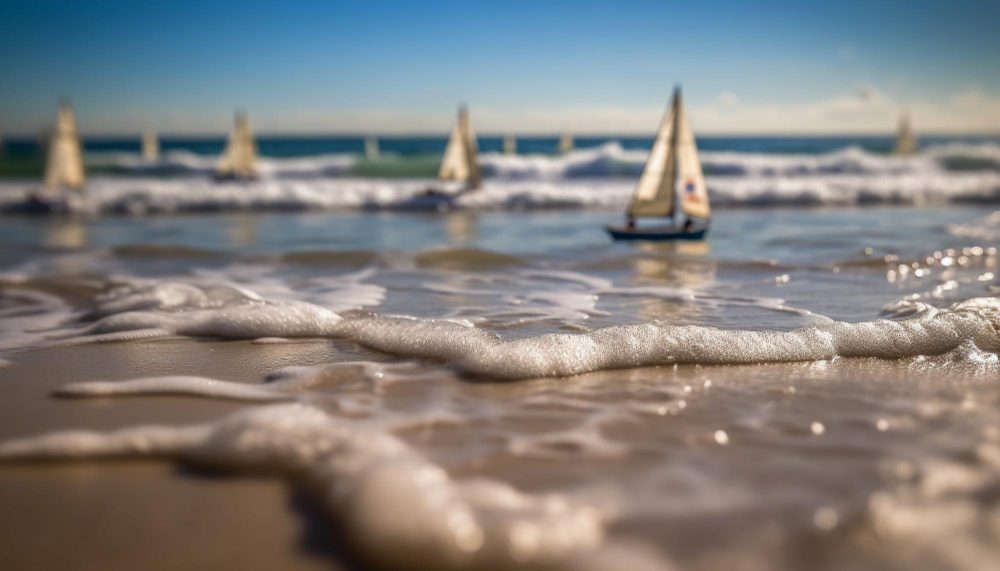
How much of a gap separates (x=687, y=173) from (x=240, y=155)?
2145cm

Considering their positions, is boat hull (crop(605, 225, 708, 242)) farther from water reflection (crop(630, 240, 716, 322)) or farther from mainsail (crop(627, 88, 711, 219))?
mainsail (crop(627, 88, 711, 219))

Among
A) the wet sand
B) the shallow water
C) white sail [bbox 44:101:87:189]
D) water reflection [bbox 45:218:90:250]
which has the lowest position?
the wet sand

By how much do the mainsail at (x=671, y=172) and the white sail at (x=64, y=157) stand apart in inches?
652

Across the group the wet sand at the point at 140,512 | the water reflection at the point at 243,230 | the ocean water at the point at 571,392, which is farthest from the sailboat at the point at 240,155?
→ the wet sand at the point at 140,512

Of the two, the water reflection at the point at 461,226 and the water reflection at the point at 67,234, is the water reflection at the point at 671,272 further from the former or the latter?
the water reflection at the point at 67,234

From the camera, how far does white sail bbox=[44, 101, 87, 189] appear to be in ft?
63.3

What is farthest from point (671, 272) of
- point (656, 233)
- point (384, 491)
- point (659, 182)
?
point (384, 491)

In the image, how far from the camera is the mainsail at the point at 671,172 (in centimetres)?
1052

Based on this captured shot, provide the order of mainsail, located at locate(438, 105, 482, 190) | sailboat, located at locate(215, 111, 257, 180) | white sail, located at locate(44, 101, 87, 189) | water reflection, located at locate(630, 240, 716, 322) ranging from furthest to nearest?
sailboat, located at locate(215, 111, 257, 180), mainsail, located at locate(438, 105, 482, 190), white sail, located at locate(44, 101, 87, 189), water reflection, located at locate(630, 240, 716, 322)

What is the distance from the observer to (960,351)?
3832mm

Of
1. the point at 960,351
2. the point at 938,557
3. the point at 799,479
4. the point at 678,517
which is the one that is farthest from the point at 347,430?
the point at 960,351

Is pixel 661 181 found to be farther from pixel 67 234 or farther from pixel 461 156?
pixel 461 156

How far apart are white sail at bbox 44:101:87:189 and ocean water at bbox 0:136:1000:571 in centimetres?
1314

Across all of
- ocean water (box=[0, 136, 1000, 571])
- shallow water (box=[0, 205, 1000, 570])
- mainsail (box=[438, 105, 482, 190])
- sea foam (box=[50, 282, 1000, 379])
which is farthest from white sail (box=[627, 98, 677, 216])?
mainsail (box=[438, 105, 482, 190])
